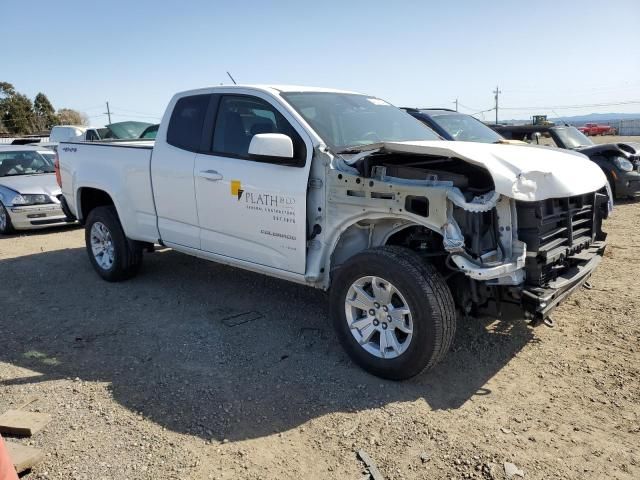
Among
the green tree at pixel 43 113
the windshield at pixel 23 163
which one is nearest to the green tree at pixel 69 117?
the green tree at pixel 43 113

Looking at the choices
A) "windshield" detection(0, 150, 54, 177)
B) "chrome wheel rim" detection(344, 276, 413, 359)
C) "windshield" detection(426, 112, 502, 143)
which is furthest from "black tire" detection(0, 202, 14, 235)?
"chrome wheel rim" detection(344, 276, 413, 359)

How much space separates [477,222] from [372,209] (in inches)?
27.9

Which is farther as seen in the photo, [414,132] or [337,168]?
[414,132]

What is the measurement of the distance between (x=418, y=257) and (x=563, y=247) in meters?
1.06

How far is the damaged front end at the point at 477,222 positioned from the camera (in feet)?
10.6

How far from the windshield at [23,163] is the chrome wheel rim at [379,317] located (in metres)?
9.06

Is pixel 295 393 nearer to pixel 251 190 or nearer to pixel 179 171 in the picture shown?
pixel 251 190

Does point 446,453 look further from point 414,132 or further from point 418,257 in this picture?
point 414,132

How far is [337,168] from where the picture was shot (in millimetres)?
3820

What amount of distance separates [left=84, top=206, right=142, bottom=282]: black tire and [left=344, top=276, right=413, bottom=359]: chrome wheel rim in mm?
3131

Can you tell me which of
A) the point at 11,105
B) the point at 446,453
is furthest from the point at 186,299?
the point at 11,105

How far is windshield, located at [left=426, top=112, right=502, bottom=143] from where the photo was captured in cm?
849

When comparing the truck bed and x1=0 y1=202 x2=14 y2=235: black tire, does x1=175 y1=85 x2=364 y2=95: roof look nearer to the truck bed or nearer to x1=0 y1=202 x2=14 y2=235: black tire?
the truck bed

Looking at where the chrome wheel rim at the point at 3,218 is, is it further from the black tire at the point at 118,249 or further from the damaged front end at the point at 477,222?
the damaged front end at the point at 477,222
